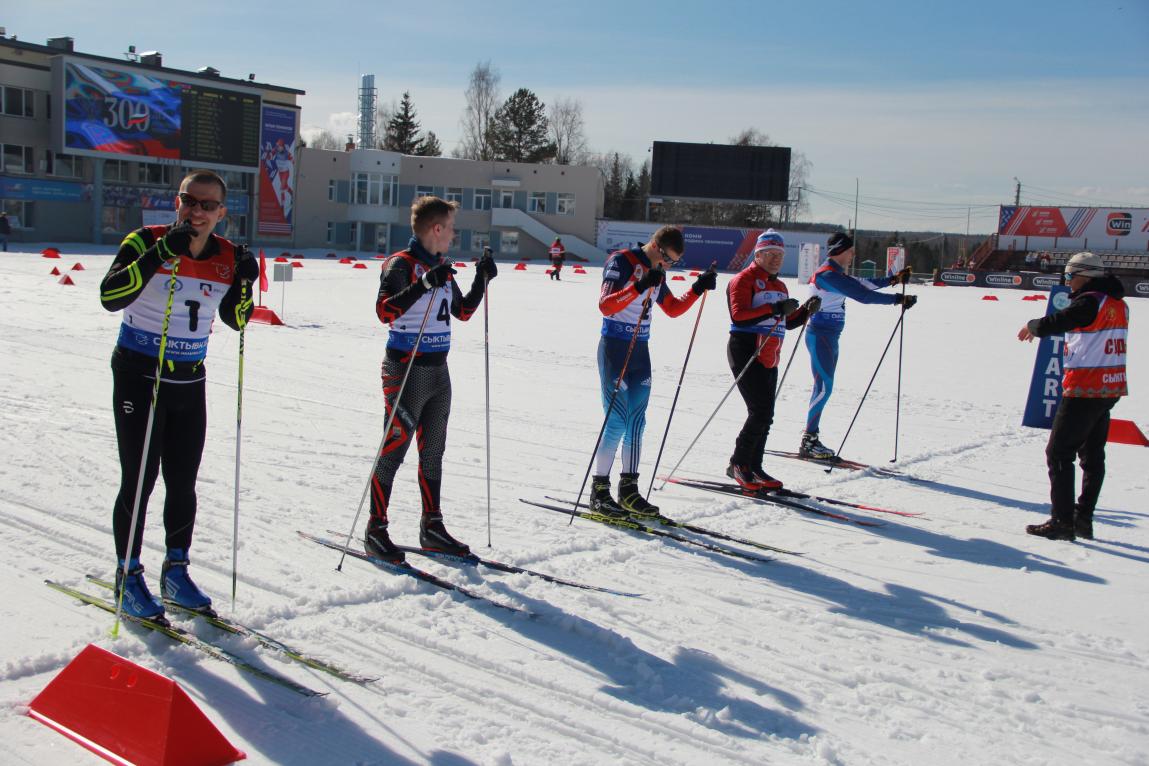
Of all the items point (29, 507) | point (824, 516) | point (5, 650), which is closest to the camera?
point (5, 650)

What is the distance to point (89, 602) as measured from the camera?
3.87m

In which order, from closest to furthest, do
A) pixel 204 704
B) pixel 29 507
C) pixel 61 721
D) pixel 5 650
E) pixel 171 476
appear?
pixel 61 721
pixel 204 704
pixel 5 650
pixel 171 476
pixel 29 507

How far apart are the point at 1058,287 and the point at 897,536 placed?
407cm

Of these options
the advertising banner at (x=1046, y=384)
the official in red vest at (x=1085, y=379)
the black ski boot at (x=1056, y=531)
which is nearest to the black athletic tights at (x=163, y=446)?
the official in red vest at (x=1085, y=379)

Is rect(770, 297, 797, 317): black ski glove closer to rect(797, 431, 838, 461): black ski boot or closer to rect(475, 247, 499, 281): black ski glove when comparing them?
rect(797, 431, 838, 461): black ski boot

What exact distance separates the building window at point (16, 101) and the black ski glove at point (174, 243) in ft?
146

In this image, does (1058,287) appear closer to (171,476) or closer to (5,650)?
(171,476)

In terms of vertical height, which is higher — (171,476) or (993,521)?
(171,476)

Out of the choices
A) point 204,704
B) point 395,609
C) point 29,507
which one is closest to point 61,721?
point 204,704

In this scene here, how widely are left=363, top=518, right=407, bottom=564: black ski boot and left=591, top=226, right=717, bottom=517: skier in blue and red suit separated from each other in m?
1.57

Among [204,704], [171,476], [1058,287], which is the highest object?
[1058,287]

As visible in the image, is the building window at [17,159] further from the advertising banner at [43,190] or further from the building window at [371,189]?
the building window at [371,189]

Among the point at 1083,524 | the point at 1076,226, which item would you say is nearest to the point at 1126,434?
the point at 1083,524

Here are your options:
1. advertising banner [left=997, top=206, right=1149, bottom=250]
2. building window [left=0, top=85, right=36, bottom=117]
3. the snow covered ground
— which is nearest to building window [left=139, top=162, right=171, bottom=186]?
building window [left=0, top=85, right=36, bottom=117]
